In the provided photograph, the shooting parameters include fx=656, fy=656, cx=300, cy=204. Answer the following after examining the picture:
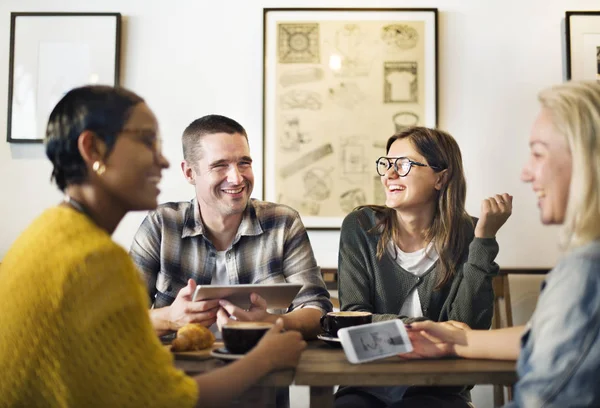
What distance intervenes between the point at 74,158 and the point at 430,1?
2293 mm

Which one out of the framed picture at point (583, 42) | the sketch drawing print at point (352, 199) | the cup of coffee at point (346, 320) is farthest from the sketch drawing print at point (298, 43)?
the cup of coffee at point (346, 320)

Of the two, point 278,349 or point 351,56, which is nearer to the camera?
point 278,349

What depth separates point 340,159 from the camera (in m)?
3.05

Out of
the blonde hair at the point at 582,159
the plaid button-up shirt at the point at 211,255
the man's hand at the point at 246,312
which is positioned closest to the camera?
the blonde hair at the point at 582,159

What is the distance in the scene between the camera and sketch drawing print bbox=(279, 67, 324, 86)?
306 cm

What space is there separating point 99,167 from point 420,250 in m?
1.29

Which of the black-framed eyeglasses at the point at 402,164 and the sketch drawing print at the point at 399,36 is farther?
the sketch drawing print at the point at 399,36

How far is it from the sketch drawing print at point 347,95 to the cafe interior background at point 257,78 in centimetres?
35

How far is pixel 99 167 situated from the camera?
1216mm

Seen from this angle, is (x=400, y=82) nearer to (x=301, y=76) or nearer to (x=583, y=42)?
(x=301, y=76)

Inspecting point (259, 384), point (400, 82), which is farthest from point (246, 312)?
point (400, 82)

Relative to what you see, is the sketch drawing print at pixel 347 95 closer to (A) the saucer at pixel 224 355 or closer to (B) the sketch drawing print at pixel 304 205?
(B) the sketch drawing print at pixel 304 205

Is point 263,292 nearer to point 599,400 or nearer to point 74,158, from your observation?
point 74,158

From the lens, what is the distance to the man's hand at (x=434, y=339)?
4.79ft
